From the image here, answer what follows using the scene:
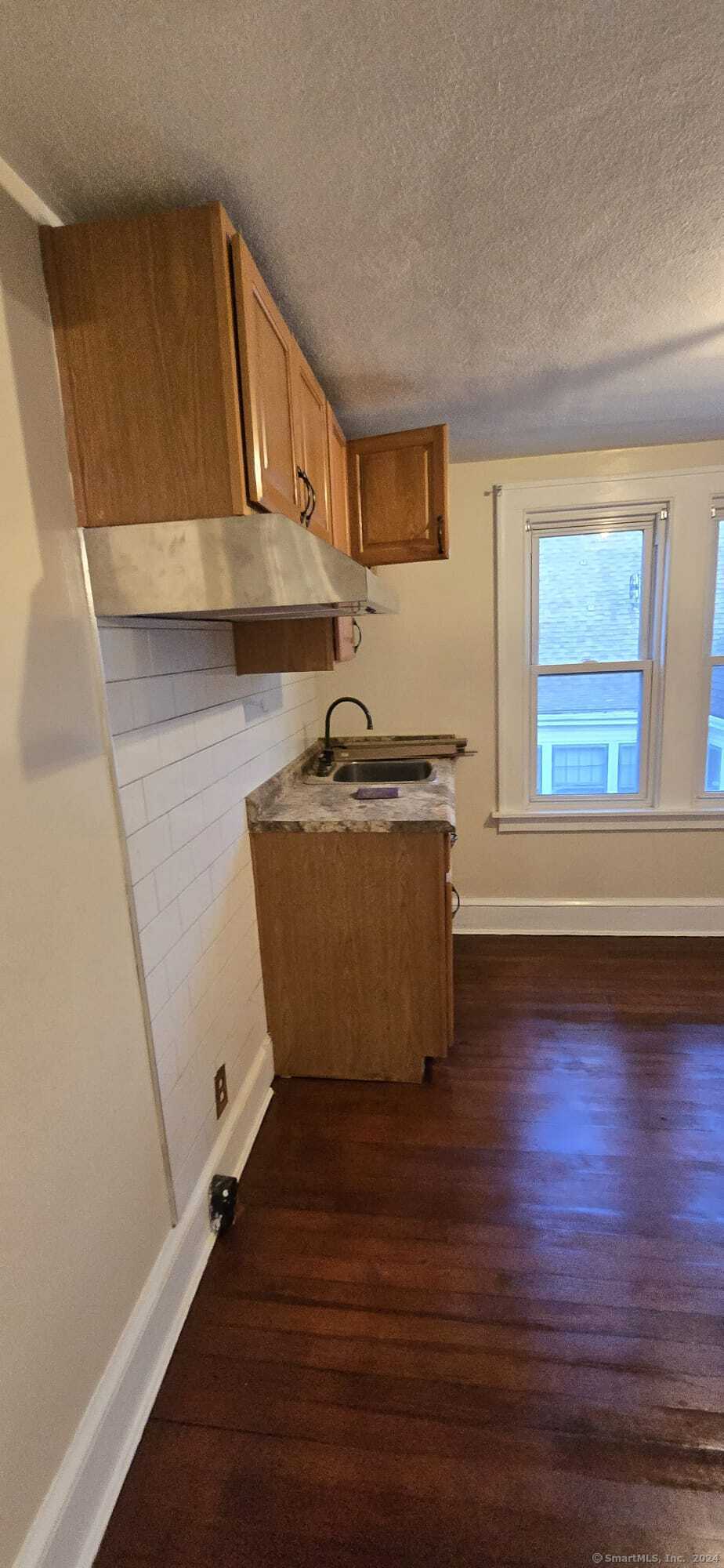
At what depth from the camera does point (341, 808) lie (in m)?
2.13

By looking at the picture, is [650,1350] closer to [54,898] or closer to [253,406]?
[54,898]

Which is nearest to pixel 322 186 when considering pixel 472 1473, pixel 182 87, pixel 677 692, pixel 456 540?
pixel 182 87

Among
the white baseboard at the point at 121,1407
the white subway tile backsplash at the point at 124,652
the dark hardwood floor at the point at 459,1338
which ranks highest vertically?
the white subway tile backsplash at the point at 124,652

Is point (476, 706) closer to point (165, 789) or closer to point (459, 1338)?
point (165, 789)

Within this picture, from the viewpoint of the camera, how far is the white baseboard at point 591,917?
3.10 meters

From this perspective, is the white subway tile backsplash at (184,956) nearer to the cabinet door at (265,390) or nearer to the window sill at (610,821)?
the cabinet door at (265,390)

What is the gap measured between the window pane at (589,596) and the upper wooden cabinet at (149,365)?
84.0 inches

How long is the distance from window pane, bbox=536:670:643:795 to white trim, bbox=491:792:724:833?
11 centimetres

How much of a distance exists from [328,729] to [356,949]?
1.18 metres

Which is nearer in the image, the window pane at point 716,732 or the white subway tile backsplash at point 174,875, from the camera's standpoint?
the white subway tile backsplash at point 174,875

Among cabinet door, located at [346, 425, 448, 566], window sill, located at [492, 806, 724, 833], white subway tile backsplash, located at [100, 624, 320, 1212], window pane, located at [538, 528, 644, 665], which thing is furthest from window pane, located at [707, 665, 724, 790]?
white subway tile backsplash, located at [100, 624, 320, 1212]

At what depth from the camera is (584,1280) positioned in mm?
1465

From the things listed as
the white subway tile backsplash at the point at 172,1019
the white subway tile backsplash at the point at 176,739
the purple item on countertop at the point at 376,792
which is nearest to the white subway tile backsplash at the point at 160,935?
the white subway tile backsplash at the point at 172,1019

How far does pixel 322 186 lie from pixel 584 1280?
227cm
